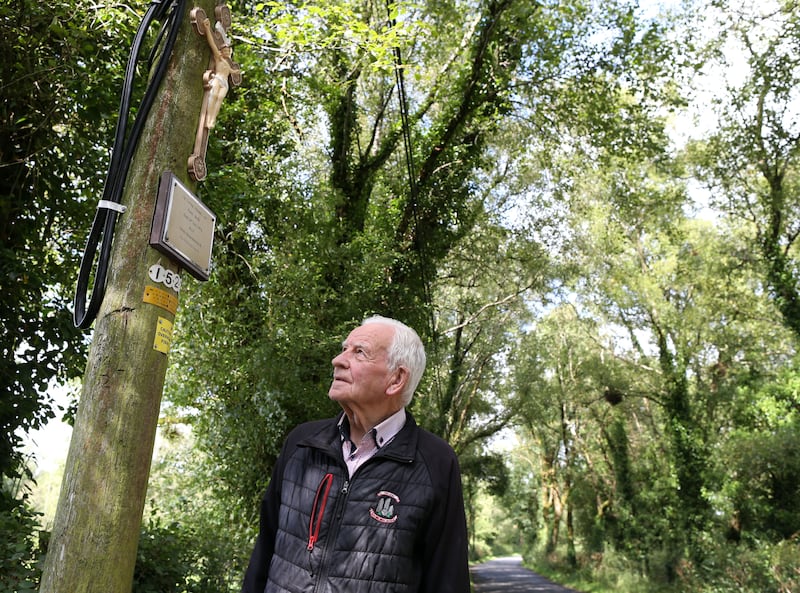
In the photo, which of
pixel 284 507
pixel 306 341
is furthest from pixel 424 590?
pixel 306 341

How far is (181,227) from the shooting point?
238 cm

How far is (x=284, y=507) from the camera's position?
238 cm

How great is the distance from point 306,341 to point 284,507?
7098 mm

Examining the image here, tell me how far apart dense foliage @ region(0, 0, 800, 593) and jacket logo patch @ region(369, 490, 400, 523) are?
283 cm

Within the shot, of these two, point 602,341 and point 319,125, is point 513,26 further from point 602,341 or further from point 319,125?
point 602,341

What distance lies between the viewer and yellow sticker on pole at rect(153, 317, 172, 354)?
7.36 feet

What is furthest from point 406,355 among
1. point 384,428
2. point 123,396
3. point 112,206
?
point 112,206

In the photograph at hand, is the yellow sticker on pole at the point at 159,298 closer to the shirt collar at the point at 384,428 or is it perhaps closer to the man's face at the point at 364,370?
the man's face at the point at 364,370

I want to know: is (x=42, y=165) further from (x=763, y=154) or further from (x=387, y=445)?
(x=763, y=154)

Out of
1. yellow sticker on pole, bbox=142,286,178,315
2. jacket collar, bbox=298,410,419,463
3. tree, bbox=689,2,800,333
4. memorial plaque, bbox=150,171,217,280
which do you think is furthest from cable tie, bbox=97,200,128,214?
tree, bbox=689,2,800,333

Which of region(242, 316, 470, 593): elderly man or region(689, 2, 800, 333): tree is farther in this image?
region(689, 2, 800, 333): tree

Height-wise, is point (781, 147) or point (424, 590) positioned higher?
point (781, 147)

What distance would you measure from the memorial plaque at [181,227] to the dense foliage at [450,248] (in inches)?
101

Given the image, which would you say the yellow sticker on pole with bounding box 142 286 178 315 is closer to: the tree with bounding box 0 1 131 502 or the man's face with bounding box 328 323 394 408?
the man's face with bounding box 328 323 394 408
